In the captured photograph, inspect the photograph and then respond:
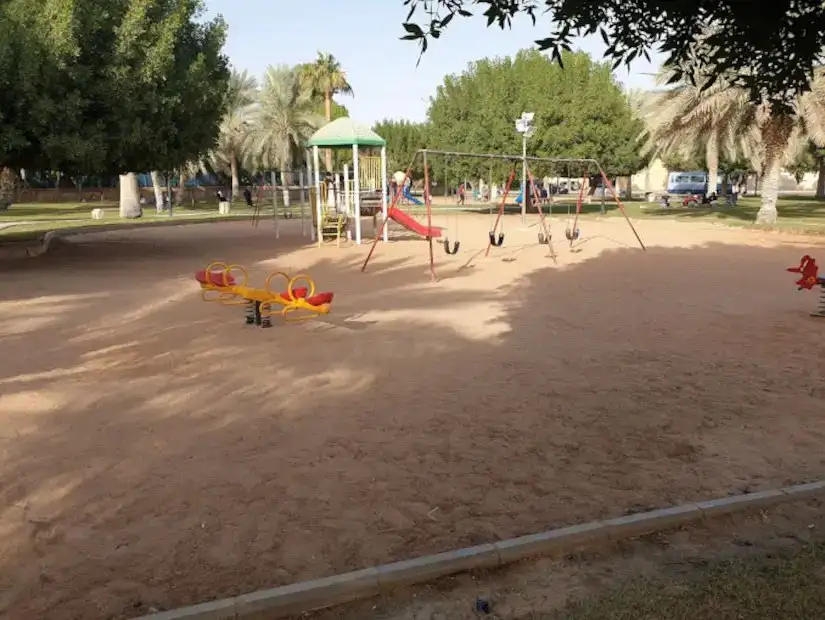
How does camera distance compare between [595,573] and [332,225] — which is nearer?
[595,573]

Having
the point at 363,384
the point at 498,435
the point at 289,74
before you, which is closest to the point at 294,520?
the point at 498,435

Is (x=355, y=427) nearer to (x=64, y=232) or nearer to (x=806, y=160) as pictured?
(x=64, y=232)

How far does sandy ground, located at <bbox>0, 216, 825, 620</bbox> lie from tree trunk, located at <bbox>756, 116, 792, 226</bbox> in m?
18.0

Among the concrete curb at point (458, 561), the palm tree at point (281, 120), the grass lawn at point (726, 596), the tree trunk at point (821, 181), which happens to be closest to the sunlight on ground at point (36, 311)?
the concrete curb at point (458, 561)

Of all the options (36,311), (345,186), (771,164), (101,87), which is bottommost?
(36,311)

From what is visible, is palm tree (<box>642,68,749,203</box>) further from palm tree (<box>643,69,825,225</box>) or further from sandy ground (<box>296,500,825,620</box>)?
sandy ground (<box>296,500,825,620</box>)

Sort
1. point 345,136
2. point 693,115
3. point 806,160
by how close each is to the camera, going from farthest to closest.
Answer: point 806,160, point 693,115, point 345,136

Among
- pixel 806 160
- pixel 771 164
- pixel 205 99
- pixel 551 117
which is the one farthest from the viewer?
pixel 806 160

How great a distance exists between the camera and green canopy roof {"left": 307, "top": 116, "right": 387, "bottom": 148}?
21.5 m

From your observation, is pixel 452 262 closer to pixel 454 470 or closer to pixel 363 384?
pixel 363 384

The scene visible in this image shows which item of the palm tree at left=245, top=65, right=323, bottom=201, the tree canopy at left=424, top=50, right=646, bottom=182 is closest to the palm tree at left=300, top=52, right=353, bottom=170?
the palm tree at left=245, top=65, right=323, bottom=201

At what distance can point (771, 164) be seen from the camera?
28.6 m

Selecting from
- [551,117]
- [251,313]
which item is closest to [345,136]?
[251,313]

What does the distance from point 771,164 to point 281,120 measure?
3588cm
